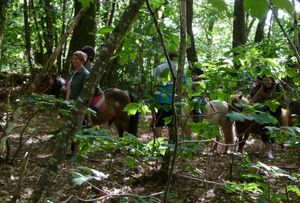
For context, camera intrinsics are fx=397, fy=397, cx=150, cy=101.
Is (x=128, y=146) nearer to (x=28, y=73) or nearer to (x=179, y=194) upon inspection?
(x=179, y=194)

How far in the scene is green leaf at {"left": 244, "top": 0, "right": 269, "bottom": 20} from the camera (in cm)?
115

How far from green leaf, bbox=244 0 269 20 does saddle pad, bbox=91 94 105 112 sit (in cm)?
592

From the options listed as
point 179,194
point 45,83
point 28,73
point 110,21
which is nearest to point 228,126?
point 179,194

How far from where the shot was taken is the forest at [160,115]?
207cm

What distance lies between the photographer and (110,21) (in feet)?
39.1

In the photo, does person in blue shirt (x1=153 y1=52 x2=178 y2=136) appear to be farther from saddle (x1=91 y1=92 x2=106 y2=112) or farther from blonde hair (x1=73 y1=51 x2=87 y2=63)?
blonde hair (x1=73 y1=51 x2=87 y2=63)

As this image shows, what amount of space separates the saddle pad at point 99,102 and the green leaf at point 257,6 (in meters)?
5.92

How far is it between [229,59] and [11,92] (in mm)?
8151

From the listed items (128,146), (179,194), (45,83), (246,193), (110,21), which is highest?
(110,21)

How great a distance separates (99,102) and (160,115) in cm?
223

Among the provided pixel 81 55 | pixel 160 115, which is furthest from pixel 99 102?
pixel 160 115

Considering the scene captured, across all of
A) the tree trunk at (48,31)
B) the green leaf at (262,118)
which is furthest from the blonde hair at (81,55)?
the tree trunk at (48,31)

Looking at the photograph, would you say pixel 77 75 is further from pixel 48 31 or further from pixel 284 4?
pixel 48 31

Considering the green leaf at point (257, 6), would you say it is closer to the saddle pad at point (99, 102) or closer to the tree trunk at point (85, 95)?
the tree trunk at point (85, 95)
